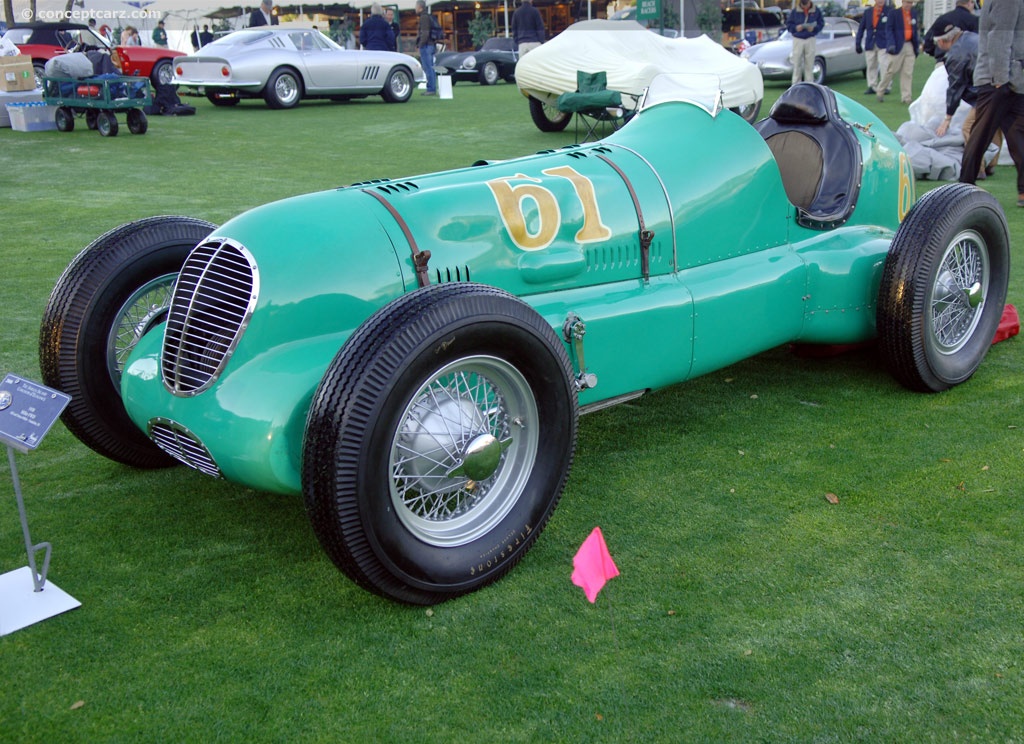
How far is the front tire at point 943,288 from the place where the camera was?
13.3 ft

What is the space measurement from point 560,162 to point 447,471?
1.42 m

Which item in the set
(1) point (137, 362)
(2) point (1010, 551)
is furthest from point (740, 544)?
(1) point (137, 362)

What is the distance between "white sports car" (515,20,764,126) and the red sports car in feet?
25.4

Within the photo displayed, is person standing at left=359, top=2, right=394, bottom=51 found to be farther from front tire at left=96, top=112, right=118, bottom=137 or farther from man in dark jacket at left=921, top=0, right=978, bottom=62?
man in dark jacket at left=921, top=0, right=978, bottom=62

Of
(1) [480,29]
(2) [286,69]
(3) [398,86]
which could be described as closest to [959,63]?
(3) [398,86]

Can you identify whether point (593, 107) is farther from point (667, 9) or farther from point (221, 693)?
point (221, 693)

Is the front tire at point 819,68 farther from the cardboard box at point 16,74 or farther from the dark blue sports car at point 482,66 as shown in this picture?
the cardboard box at point 16,74

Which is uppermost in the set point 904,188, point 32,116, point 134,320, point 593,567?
point 32,116

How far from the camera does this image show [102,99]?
42.5 ft

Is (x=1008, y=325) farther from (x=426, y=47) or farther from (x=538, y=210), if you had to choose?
(x=426, y=47)

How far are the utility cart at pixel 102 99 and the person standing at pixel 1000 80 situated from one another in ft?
33.9

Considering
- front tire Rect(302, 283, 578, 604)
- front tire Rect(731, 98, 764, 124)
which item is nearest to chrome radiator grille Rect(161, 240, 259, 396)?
front tire Rect(302, 283, 578, 604)

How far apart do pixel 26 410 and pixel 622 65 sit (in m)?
10.8

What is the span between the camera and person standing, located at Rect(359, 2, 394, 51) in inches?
757
